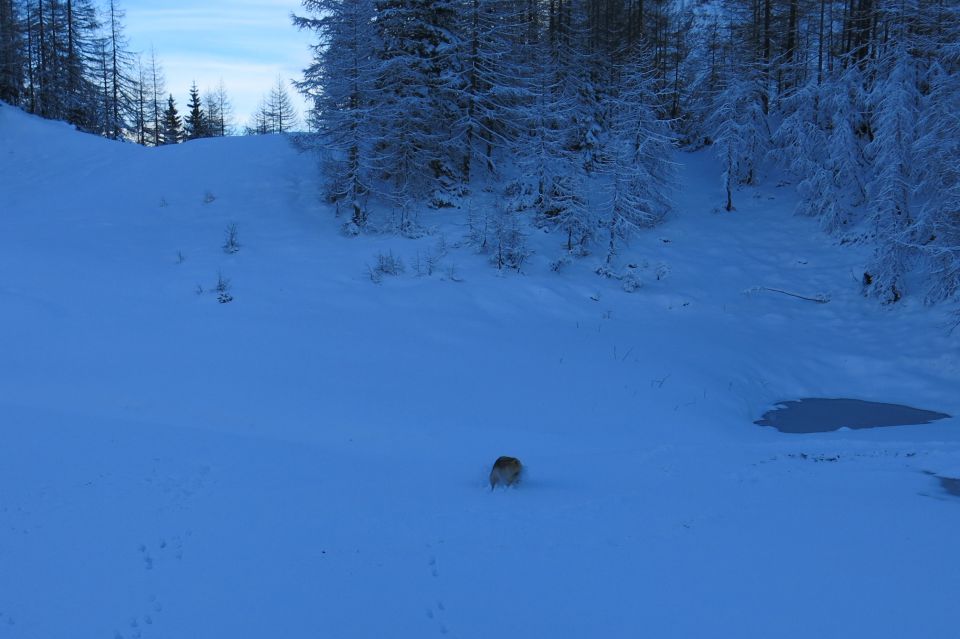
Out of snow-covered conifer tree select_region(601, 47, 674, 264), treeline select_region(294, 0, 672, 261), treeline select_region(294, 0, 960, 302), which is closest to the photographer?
treeline select_region(294, 0, 960, 302)

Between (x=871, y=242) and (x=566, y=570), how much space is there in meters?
18.0

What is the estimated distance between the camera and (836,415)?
38.4ft

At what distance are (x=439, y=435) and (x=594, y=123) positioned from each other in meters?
17.9

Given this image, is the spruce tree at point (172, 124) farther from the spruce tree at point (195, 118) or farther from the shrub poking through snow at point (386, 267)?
the shrub poking through snow at point (386, 267)

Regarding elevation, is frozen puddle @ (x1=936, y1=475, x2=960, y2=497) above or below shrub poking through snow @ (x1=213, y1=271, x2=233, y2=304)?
below

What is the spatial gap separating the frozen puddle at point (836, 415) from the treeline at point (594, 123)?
148 inches

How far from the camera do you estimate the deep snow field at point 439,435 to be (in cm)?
488

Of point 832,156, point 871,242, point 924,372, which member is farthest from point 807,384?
point 832,156

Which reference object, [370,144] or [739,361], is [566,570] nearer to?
[739,361]

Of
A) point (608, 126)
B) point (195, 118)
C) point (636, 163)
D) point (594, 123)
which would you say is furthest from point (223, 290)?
point (195, 118)

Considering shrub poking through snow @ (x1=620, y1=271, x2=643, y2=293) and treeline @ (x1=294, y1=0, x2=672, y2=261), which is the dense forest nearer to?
treeline @ (x1=294, y1=0, x2=672, y2=261)

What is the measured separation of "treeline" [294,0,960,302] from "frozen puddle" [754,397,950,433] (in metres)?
3.75

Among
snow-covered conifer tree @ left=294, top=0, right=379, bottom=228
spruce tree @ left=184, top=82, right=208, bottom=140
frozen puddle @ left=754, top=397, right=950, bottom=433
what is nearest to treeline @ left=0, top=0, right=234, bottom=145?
spruce tree @ left=184, top=82, right=208, bottom=140

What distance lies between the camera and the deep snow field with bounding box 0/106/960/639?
16.0ft
